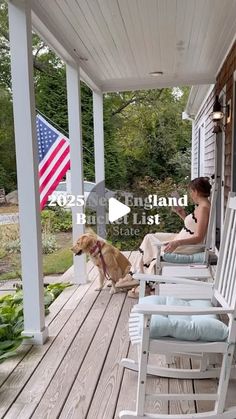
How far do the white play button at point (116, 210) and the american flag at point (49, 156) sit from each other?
9.47ft

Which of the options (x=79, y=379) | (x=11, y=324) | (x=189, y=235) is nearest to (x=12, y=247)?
(x=11, y=324)

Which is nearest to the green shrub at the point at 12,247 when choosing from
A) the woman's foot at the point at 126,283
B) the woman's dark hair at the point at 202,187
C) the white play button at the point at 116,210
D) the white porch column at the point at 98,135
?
the white play button at the point at 116,210

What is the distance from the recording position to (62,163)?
392cm

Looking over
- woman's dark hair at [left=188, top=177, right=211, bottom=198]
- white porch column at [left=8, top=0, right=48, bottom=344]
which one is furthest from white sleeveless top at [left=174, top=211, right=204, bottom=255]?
white porch column at [left=8, top=0, right=48, bottom=344]

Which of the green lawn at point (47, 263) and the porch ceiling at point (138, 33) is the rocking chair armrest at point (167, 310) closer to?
the porch ceiling at point (138, 33)

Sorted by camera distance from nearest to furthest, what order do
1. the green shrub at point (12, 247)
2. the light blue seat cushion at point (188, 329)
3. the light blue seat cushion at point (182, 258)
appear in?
the light blue seat cushion at point (188, 329), the light blue seat cushion at point (182, 258), the green shrub at point (12, 247)

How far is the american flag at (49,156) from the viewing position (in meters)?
3.70

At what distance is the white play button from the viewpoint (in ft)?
22.2

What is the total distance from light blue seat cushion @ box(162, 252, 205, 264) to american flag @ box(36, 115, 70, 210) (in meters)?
1.30

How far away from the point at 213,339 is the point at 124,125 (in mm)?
9853

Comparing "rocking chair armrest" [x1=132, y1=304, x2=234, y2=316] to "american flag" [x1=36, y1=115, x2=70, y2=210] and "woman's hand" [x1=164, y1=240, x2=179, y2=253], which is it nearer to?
"woman's hand" [x1=164, y1=240, x2=179, y2=253]

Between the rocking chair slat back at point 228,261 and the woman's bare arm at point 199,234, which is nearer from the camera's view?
the rocking chair slat back at point 228,261

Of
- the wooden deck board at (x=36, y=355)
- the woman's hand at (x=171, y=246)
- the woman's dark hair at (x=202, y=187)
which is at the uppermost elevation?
the woman's dark hair at (x=202, y=187)

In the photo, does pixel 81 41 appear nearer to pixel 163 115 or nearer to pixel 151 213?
pixel 151 213
